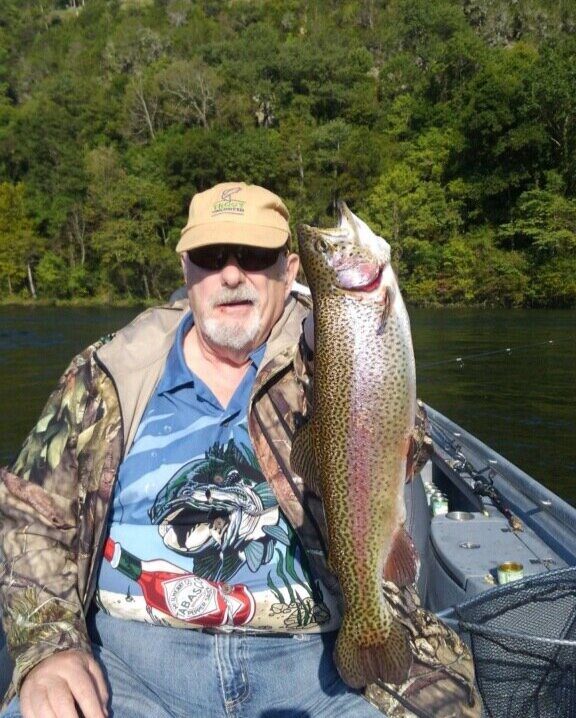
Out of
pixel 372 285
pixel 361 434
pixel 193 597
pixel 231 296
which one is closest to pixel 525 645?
pixel 361 434

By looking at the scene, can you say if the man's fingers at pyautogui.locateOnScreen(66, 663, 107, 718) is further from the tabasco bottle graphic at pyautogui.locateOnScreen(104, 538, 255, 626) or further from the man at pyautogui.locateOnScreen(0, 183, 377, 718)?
the tabasco bottle graphic at pyautogui.locateOnScreen(104, 538, 255, 626)

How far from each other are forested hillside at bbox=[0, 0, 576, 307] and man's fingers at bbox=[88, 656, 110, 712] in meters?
33.5

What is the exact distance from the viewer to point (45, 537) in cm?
252

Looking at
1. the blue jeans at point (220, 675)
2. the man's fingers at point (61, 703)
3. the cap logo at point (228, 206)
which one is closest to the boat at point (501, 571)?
the blue jeans at point (220, 675)

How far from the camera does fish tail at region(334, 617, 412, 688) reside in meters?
2.29

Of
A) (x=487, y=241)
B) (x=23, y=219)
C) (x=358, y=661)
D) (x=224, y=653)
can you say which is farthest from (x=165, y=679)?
(x=23, y=219)

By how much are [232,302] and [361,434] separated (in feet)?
2.34

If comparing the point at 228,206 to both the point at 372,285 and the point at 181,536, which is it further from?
the point at 181,536

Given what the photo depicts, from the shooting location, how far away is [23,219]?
60.0m

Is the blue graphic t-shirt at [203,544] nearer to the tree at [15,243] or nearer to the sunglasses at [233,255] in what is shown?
the sunglasses at [233,255]

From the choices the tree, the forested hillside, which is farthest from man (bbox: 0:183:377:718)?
the tree

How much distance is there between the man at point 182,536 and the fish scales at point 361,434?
199 mm

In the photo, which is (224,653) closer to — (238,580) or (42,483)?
(238,580)

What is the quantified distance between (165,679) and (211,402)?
0.89m
